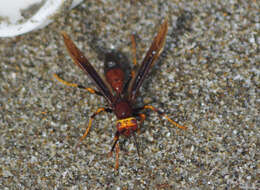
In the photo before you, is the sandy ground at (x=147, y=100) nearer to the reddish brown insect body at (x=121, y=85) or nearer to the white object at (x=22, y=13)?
the reddish brown insect body at (x=121, y=85)

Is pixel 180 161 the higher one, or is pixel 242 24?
pixel 242 24

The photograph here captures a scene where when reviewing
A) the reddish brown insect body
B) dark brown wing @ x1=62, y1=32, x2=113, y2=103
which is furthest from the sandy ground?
dark brown wing @ x1=62, y1=32, x2=113, y2=103

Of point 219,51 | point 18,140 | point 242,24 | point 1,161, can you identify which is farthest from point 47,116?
point 242,24

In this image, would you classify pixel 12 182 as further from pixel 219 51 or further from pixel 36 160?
pixel 219 51

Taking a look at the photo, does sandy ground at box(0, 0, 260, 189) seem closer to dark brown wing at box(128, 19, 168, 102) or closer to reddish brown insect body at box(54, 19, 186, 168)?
reddish brown insect body at box(54, 19, 186, 168)

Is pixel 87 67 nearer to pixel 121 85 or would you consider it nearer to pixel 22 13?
pixel 121 85

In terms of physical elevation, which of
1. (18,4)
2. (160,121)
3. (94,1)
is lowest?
(160,121)

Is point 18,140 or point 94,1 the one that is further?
point 94,1
